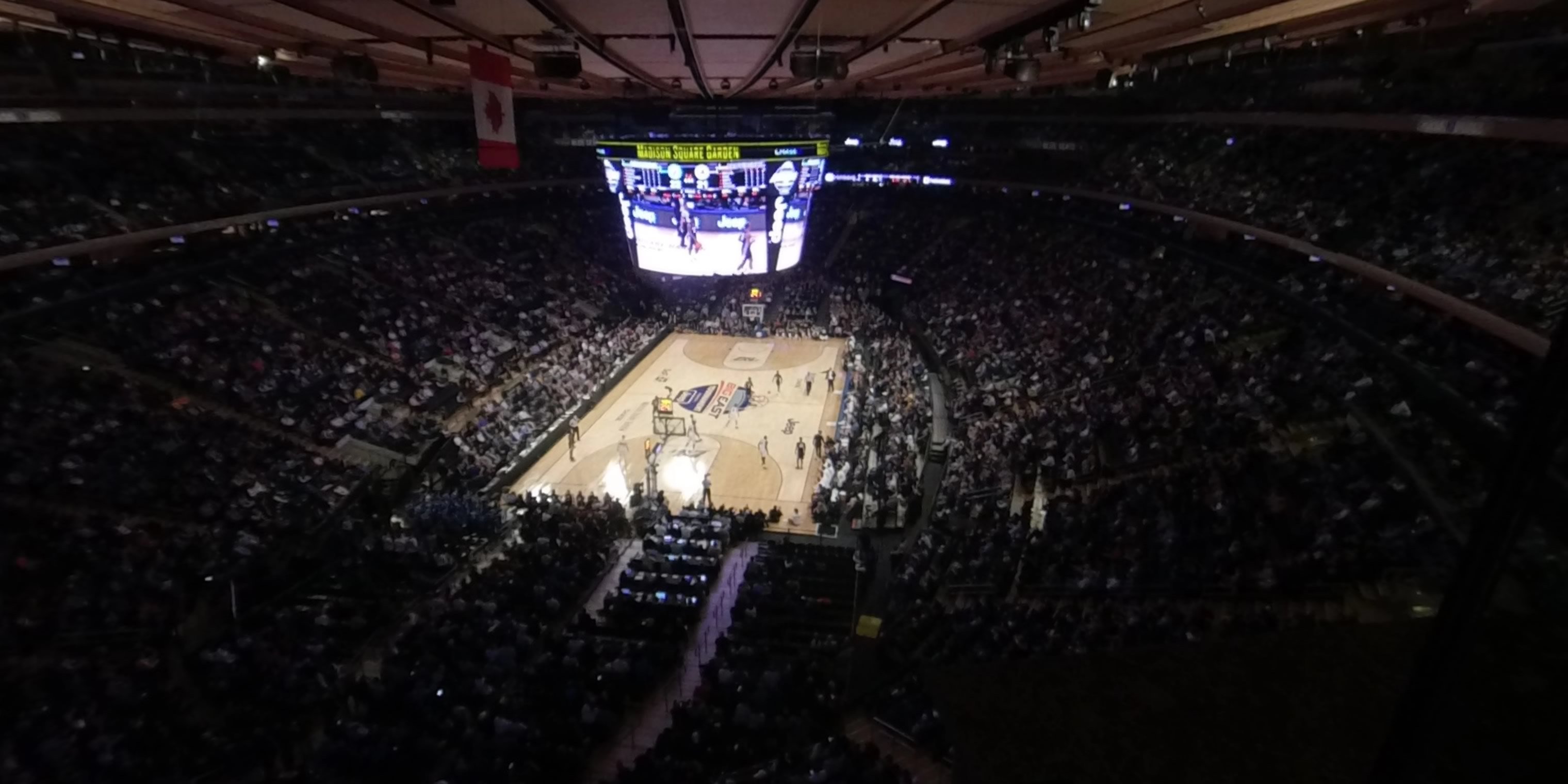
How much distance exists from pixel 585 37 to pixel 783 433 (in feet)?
44.7

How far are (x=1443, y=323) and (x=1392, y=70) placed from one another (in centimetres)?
548

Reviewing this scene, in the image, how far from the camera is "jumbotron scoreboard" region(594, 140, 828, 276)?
21.5 meters

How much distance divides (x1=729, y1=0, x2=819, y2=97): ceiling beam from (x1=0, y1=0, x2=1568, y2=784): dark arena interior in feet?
0.36

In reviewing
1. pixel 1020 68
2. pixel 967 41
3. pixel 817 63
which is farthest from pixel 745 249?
pixel 1020 68

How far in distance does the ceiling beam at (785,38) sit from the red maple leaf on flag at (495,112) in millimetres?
3877

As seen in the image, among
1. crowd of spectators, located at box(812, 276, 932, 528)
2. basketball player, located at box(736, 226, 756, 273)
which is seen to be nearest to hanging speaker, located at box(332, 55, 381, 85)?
crowd of spectators, located at box(812, 276, 932, 528)

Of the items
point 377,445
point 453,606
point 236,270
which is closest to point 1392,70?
point 453,606

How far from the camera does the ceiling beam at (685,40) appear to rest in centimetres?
789

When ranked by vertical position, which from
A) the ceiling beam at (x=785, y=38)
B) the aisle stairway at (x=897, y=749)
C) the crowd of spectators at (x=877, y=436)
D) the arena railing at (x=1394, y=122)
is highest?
the ceiling beam at (x=785, y=38)

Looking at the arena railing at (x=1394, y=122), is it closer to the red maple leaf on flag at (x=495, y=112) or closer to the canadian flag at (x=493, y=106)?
the canadian flag at (x=493, y=106)

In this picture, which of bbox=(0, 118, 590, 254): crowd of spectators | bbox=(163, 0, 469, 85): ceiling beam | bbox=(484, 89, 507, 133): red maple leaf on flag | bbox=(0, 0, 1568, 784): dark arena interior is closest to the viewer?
bbox=(0, 0, 1568, 784): dark arena interior

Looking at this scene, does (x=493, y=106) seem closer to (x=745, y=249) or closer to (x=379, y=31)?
(x=379, y=31)

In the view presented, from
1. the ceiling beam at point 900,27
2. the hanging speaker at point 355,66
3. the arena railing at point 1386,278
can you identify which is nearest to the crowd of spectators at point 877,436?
the arena railing at point 1386,278

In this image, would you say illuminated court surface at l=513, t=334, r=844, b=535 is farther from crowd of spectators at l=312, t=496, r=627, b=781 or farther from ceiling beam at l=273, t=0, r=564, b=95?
ceiling beam at l=273, t=0, r=564, b=95
